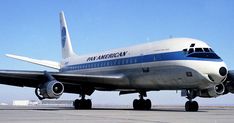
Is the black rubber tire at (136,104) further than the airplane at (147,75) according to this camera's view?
Yes

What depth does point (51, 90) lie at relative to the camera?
2152 centimetres

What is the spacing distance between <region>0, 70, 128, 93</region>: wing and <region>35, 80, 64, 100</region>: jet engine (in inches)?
37.2

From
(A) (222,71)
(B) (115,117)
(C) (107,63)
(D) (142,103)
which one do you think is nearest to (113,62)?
(C) (107,63)

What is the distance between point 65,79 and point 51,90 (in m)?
2.64

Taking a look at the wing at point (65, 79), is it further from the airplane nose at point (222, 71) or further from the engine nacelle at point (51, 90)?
the airplane nose at point (222, 71)

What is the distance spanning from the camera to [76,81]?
24.7 metres

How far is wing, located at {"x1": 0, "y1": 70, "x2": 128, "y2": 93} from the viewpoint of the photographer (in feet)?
74.4

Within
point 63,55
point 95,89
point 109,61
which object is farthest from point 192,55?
point 63,55

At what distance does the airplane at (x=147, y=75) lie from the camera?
20.3m

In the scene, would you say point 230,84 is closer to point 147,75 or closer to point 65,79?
point 147,75

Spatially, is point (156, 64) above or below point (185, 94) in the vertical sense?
above

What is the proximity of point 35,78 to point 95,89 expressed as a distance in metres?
5.45

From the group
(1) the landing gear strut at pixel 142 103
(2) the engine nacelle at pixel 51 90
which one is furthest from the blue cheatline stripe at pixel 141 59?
(2) the engine nacelle at pixel 51 90

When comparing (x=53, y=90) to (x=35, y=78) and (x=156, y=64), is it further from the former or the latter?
(x=156, y=64)
